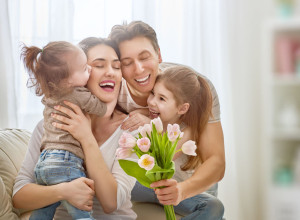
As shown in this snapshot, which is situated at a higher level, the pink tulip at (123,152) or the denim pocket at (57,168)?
the pink tulip at (123,152)

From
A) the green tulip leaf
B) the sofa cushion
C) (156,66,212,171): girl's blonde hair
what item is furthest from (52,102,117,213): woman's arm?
(156,66,212,171): girl's blonde hair

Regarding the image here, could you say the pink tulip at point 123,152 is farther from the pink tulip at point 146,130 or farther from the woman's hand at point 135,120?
the woman's hand at point 135,120

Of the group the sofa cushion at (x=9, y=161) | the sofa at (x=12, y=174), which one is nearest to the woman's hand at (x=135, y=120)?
the sofa at (x=12, y=174)

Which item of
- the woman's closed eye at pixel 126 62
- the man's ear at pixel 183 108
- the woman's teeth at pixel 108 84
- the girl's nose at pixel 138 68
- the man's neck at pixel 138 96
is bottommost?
the man's ear at pixel 183 108

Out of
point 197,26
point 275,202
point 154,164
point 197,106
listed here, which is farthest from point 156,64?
point 275,202

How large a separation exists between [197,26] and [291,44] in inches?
21.6

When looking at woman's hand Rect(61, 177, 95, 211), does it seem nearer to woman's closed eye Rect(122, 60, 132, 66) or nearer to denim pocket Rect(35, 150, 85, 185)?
denim pocket Rect(35, 150, 85, 185)

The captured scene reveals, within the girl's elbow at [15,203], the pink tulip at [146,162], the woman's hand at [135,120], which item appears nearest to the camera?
the pink tulip at [146,162]

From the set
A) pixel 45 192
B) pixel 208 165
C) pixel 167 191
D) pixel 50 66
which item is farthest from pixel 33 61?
pixel 208 165

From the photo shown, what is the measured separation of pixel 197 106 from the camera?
1.71m

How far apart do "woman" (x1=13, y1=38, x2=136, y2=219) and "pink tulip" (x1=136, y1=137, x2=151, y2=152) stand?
0.93 feet

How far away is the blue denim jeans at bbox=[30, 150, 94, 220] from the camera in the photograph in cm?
145

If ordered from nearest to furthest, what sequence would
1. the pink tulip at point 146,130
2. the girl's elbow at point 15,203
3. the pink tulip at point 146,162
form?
the pink tulip at point 146,162
the pink tulip at point 146,130
the girl's elbow at point 15,203

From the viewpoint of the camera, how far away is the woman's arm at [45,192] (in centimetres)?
147
